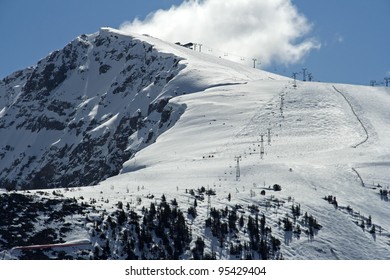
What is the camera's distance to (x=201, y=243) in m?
94.9

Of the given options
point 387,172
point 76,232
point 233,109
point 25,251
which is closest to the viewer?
point 25,251

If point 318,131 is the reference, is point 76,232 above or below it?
below

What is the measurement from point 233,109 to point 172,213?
96575mm

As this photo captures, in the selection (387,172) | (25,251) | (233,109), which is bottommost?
(25,251)

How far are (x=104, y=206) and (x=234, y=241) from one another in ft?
59.2

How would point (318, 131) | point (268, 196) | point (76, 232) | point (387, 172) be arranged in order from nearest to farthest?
point (76, 232) → point (268, 196) → point (387, 172) → point (318, 131)

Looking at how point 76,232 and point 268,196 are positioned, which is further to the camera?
point 268,196

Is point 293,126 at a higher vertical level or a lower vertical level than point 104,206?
higher

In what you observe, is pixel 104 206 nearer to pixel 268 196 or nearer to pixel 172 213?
pixel 172 213
